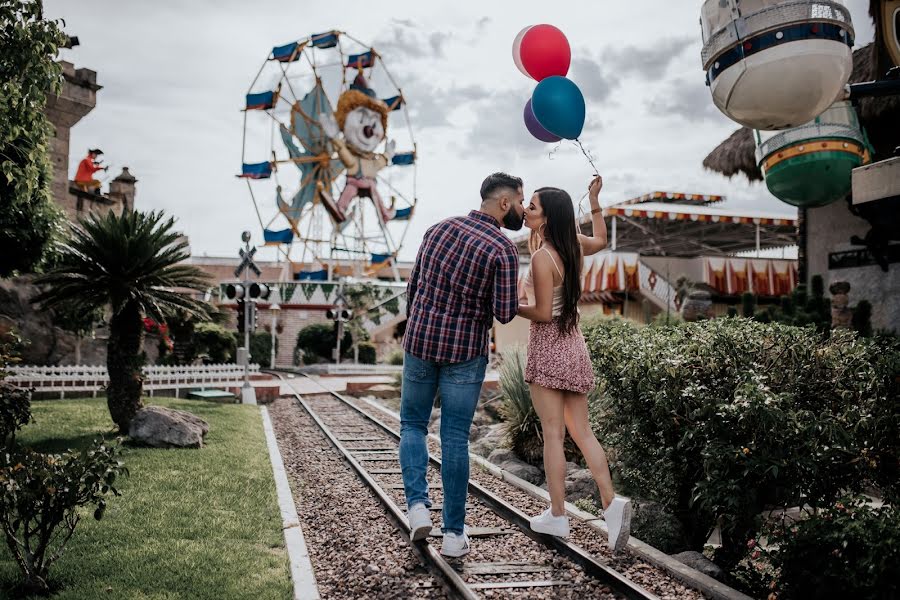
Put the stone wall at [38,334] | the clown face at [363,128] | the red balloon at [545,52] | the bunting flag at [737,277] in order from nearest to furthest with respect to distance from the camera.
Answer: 1. the red balloon at [545,52]
2. the stone wall at [38,334]
3. the bunting flag at [737,277]
4. the clown face at [363,128]

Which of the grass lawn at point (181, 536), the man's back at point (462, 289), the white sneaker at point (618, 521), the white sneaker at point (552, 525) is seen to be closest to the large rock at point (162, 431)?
the grass lawn at point (181, 536)

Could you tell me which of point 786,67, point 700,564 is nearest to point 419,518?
point 700,564

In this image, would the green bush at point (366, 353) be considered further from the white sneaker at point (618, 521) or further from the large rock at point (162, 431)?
the white sneaker at point (618, 521)

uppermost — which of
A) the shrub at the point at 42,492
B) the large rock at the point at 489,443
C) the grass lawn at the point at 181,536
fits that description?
the shrub at the point at 42,492

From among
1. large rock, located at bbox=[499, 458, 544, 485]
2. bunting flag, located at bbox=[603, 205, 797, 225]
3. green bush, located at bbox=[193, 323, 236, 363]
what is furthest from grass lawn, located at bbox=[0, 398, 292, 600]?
bunting flag, located at bbox=[603, 205, 797, 225]

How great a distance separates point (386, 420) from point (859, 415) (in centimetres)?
1000

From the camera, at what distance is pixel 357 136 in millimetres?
35938

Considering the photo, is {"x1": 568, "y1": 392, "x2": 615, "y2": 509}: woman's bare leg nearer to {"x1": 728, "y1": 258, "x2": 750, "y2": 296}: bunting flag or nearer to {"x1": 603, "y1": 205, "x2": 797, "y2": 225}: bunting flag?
{"x1": 603, "y1": 205, "x2": 797, "y2": 225}: bunting flag

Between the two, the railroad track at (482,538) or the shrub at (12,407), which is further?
the shrub at (12,407)

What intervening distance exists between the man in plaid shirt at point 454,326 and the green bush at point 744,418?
1.32 m

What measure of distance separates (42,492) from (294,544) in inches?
66.8

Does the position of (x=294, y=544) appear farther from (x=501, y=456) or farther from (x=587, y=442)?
(x=501, y=456)

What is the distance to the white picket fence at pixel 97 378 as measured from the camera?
14047 mm

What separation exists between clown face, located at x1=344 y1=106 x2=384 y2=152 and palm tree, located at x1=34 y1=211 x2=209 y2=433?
27244 millimetres
